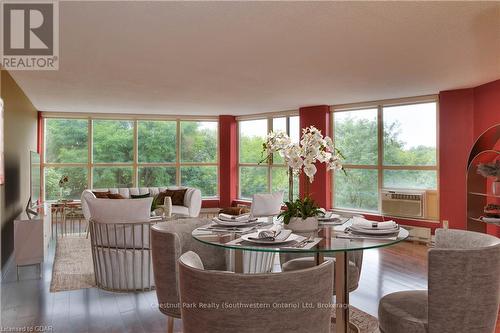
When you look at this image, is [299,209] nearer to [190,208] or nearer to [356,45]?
[356,45]

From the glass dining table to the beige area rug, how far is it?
8.01ft

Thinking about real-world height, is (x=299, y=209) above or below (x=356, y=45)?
below

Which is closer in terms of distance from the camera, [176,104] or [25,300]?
[25,300]

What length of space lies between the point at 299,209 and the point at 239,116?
7.62m

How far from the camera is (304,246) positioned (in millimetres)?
1963

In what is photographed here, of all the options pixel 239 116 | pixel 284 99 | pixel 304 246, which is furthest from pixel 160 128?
pixel 304 246

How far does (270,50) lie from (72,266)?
3520mm

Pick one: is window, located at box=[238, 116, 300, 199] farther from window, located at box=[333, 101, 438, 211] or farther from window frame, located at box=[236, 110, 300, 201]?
window, located at box=[333, 101, 438, 211]

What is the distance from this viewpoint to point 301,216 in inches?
96.9

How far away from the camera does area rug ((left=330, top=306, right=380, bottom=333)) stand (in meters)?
3.06

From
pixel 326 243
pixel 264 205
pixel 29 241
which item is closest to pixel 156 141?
pixel 29 241

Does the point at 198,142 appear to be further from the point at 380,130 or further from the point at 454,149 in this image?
the point at 454,149

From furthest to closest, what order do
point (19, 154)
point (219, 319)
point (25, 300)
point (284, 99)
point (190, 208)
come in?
point (190, 208)
point (284, 99)
point (19, 154)
point (25, 300)
point (219, 319)

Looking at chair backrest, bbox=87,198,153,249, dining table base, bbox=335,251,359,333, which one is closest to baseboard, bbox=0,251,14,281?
chair backrest, bbox=87,198,153,249
